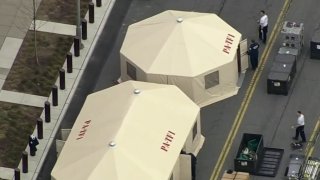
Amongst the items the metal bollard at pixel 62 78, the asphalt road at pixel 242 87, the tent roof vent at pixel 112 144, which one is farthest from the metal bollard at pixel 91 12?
the tent roof vent at pixel 112 144

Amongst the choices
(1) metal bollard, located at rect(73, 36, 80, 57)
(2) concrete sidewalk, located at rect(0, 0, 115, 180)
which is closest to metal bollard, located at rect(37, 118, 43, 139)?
(2) concrete sidewalk, located at rect(0, 0, 115, 180)

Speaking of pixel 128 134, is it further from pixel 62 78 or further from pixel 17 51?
pixel 17 51

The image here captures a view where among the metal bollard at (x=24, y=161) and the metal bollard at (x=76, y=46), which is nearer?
the metal bollard at (x=24, y=161)

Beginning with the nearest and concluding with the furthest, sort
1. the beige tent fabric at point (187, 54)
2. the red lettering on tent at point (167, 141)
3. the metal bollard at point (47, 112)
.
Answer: the red lettering on tent at point (167, 141), the metal bollard at point (47, 112), the beige tent fabric at point (187, 54)

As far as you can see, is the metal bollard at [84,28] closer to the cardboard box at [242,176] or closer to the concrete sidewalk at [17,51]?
the concrete sidewalk at [17,51]

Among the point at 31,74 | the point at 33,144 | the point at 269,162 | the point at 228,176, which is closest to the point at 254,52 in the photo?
the point at 269,162

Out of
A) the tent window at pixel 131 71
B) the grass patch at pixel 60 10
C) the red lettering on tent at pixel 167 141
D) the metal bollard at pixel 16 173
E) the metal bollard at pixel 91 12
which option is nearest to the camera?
the red lettering on tent at pixel 167 141

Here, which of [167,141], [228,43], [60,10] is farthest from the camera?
[60,10]
